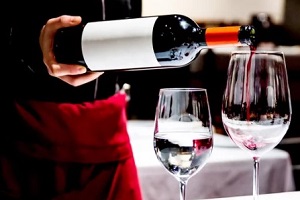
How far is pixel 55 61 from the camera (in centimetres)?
98

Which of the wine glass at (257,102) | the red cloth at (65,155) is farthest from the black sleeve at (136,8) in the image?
the wine glass at (257,102)

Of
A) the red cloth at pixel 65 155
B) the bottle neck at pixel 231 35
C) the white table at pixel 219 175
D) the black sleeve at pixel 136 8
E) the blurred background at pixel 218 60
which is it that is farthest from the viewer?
the blurred background at pixel 218 60

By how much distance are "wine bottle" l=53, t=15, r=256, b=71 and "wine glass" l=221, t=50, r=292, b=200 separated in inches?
2.6

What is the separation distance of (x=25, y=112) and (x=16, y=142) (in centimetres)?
6

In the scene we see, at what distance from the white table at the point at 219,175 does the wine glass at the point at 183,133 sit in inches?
28.2

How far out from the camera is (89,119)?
1.10 metres

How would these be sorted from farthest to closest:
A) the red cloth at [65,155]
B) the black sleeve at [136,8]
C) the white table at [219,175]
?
the white table at [219,175] < the black sleeve at [136,8] < the red cloth at [65,155]

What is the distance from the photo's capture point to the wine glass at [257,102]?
2.69 ft

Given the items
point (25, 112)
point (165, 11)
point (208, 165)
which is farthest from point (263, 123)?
point (165, 11)

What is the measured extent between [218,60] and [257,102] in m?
2.98

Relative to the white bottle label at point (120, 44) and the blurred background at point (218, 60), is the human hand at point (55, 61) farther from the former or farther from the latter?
the blurred background at point (218, 60)

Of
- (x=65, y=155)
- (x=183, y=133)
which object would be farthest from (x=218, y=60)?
(x=183, y=133)

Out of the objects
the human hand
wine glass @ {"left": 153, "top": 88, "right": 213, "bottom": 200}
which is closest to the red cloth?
the human hand

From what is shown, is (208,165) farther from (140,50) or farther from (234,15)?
(234,15)
